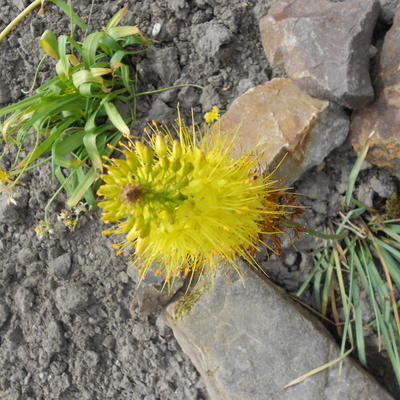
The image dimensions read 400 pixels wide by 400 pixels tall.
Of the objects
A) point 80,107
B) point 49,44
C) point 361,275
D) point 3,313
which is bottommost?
point 361,275

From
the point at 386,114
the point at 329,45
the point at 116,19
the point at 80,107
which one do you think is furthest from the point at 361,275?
the point at 116,19

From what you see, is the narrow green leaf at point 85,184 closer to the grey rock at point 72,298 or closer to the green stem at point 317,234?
the grey rock at point 72,298

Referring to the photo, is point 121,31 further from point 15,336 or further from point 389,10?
point 15,336

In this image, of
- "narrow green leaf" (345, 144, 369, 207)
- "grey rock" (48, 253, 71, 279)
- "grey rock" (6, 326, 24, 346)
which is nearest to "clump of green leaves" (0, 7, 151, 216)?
"grey rock" (48, 253, 71, 279)

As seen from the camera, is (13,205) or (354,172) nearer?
(354,172)

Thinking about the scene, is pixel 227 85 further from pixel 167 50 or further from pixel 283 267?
pixel 283 267

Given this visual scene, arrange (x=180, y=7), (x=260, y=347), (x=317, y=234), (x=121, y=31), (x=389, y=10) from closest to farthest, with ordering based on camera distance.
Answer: (x=317, y=234) → (x=389, y=10) → (x=260, y=347) → (x=121, y=31) → (x=180, y=7)

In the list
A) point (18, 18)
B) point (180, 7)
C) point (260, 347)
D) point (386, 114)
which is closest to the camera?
point (386, 114)

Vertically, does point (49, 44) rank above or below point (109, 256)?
above
